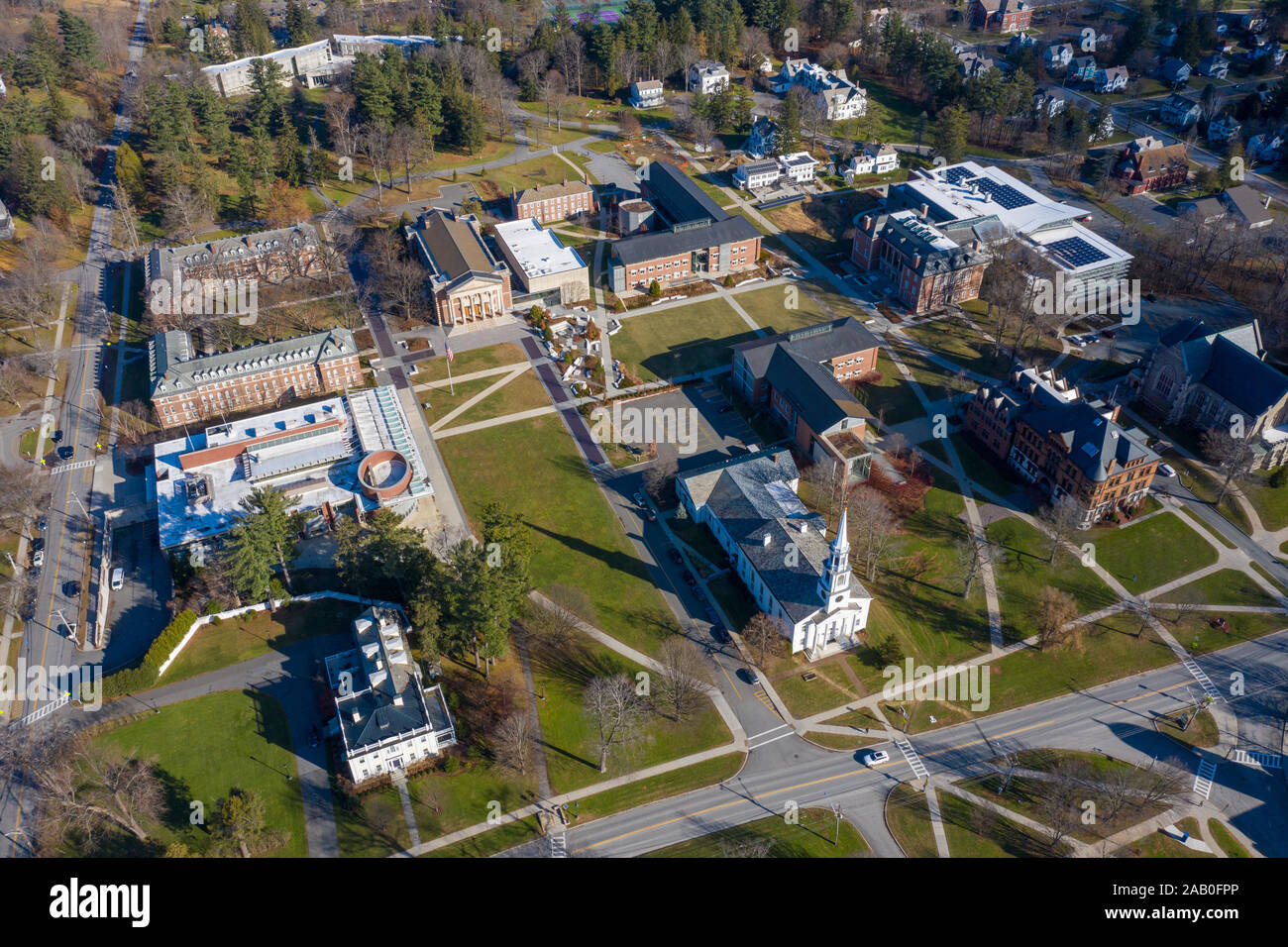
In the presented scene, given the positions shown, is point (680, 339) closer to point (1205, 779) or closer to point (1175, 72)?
point (1205, 779)

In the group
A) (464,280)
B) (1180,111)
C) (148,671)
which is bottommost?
(148,671)

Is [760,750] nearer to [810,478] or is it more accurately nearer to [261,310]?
[810,478]

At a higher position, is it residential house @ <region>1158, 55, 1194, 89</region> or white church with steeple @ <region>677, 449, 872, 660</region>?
residential house @ <region>1158, 55, 1194, 89</region>

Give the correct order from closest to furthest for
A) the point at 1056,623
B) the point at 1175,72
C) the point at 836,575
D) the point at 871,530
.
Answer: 1. the point at 836,575
2. the point at 1056,623
3. the point at 871,530
4. the point at 1175,72

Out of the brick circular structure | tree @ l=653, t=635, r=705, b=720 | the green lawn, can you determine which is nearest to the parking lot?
the brick circular structure

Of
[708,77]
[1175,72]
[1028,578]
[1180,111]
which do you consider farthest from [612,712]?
[1175,72]

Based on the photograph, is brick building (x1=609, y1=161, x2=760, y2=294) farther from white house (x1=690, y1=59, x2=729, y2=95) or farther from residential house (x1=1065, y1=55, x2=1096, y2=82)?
residential house (x1=1065, y1=55, x2=1096, y2=82)
